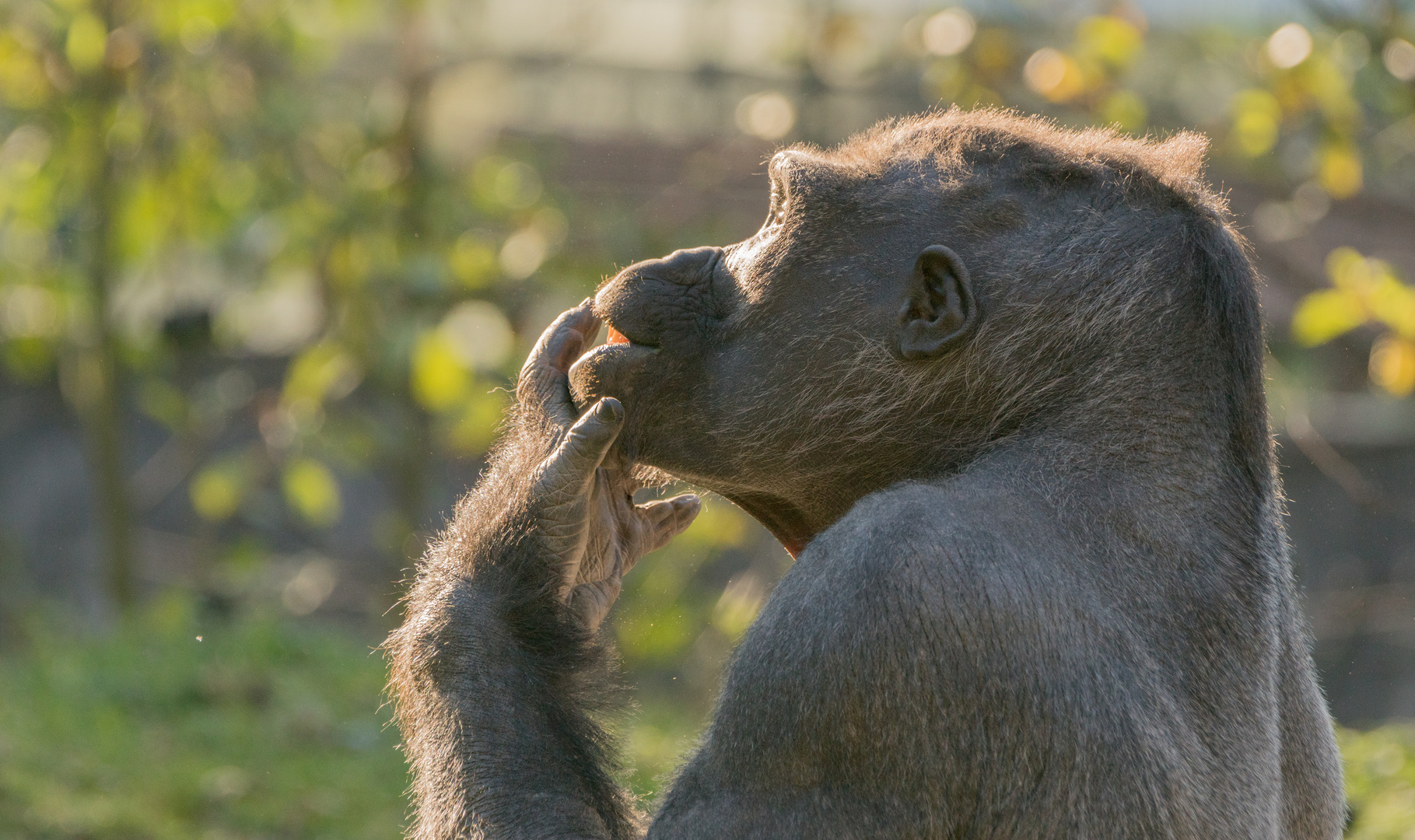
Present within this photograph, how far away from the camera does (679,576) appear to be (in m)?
8.11

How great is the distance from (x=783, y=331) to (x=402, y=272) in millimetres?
4251

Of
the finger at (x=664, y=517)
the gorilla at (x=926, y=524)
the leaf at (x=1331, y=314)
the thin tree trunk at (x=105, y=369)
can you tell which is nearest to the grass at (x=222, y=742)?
the thin tree trunk at (x=105, y=369)

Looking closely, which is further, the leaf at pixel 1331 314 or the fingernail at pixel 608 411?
the leaf at pixel 1331 314

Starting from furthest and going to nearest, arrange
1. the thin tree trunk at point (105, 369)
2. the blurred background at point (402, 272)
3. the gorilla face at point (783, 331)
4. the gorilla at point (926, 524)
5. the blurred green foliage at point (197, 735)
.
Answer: the thin tree trunk at point (105, 369)
the blurred background at point (402, 272)
the blurred green foliage at point (197, 735)
the gorilla face at point (783, 331)
the gorilla at point (926, 524)

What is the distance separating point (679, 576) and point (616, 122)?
442 cm

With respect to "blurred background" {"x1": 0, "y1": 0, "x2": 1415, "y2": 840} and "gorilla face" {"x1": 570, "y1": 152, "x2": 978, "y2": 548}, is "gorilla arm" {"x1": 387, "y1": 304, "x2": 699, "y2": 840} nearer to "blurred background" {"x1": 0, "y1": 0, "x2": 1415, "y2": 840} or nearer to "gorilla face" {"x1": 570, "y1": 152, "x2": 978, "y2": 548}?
"gorilla face" {"x1": 570, "y1": 152, "x2": 978, "y2": 548}

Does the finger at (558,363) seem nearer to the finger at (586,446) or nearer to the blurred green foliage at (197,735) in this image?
the finger at (586,446)

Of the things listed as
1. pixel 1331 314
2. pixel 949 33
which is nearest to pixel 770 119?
pixel 949 33

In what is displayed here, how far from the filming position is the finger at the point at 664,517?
3.09 m

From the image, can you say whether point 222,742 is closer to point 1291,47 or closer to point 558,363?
point 558,363

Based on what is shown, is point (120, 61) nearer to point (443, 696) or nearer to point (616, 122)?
point (616, 122)

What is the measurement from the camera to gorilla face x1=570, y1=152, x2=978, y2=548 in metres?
2.66

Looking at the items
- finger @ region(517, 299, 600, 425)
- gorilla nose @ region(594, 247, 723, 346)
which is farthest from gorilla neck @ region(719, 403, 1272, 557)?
finger @ region(517, 299, 600, 425)

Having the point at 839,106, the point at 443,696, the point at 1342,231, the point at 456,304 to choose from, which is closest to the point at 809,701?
the point at 443,696
